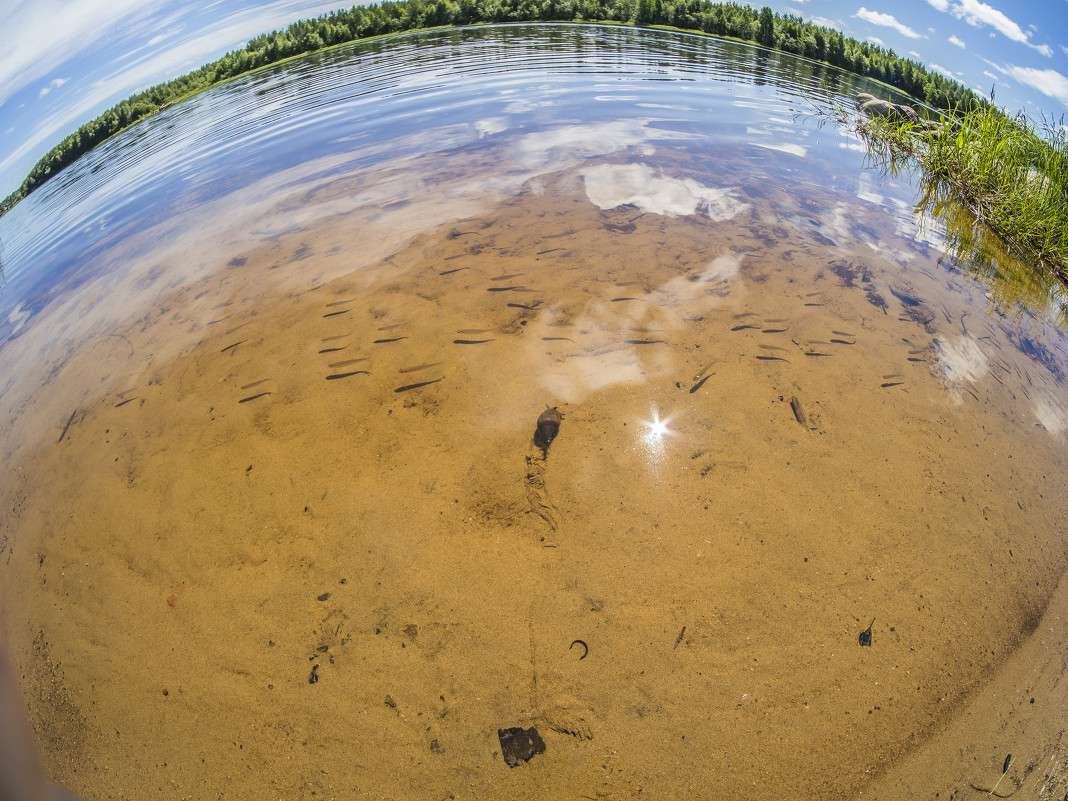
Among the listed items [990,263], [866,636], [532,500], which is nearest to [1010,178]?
[990,263]

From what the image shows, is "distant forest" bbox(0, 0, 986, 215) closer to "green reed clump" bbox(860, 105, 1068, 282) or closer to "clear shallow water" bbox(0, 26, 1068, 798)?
"green reed clump" bbox(860, 105, 1068, 282)

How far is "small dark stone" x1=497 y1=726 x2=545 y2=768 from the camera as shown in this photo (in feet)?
3.87

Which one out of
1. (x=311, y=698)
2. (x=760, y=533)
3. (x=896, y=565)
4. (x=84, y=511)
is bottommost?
(x=896, y=565)

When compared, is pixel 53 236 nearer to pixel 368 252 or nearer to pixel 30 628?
pixel 368 252

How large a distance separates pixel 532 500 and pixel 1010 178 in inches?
238

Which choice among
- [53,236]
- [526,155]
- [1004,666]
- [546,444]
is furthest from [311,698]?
[53,236]

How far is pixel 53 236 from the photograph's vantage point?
601 centimetres

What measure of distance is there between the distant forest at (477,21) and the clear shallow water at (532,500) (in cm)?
1495

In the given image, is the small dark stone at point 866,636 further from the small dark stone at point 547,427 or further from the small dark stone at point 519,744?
the small dark stone at point 547,427

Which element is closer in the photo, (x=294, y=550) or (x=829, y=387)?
(x=294, y=550)

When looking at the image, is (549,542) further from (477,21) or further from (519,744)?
(477,21)

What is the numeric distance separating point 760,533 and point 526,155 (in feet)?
15.3

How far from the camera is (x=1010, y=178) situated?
4398 millimetres

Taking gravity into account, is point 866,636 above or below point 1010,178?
above
